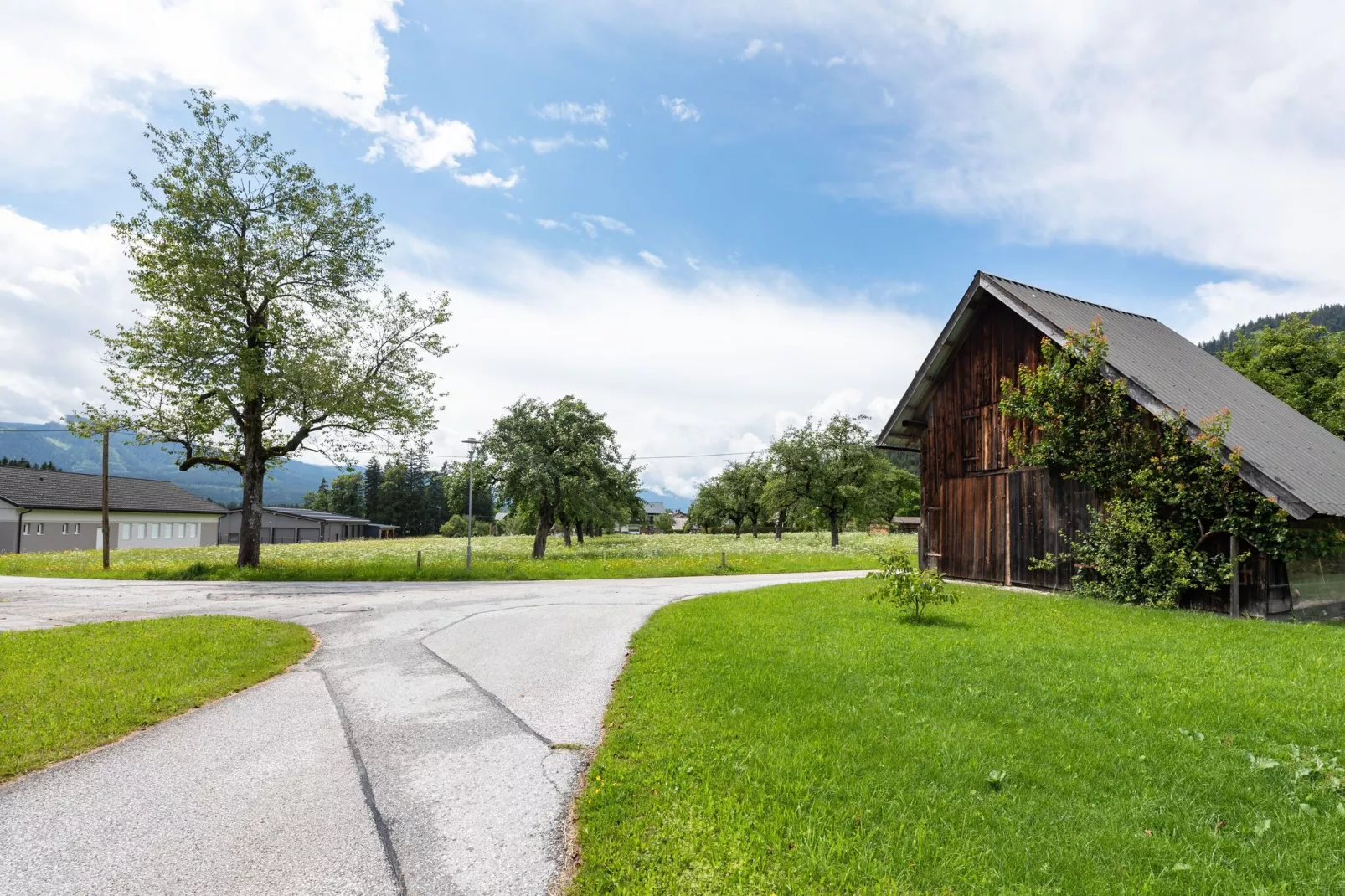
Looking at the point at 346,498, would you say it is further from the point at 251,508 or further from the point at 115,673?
the point at 115,673

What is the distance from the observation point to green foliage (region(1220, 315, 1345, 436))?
30.9 metres

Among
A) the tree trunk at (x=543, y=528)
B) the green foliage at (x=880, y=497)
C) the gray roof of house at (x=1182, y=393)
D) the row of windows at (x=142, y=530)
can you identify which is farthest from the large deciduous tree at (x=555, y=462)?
the row of windows at (x=142, y=530)

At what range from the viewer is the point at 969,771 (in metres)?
4.66

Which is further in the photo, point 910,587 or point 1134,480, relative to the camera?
point 1134,480

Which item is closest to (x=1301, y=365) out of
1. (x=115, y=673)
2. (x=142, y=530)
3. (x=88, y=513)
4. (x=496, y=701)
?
(x=496, y=701)

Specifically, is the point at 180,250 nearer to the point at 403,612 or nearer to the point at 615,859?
the point at 403,612

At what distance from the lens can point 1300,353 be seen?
32656 mm

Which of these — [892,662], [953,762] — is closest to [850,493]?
[892,662]

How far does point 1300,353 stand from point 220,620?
46.4 meters

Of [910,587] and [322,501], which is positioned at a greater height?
[910,587]

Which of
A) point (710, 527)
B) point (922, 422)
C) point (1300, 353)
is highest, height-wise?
point (1300, 353)

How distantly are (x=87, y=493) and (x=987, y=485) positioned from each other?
67.8 meters

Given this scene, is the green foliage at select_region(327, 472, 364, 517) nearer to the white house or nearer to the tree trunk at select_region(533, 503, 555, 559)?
the white house

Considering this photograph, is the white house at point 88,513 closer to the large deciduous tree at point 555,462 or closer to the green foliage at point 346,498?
the large deciduous tree at point 555,462
